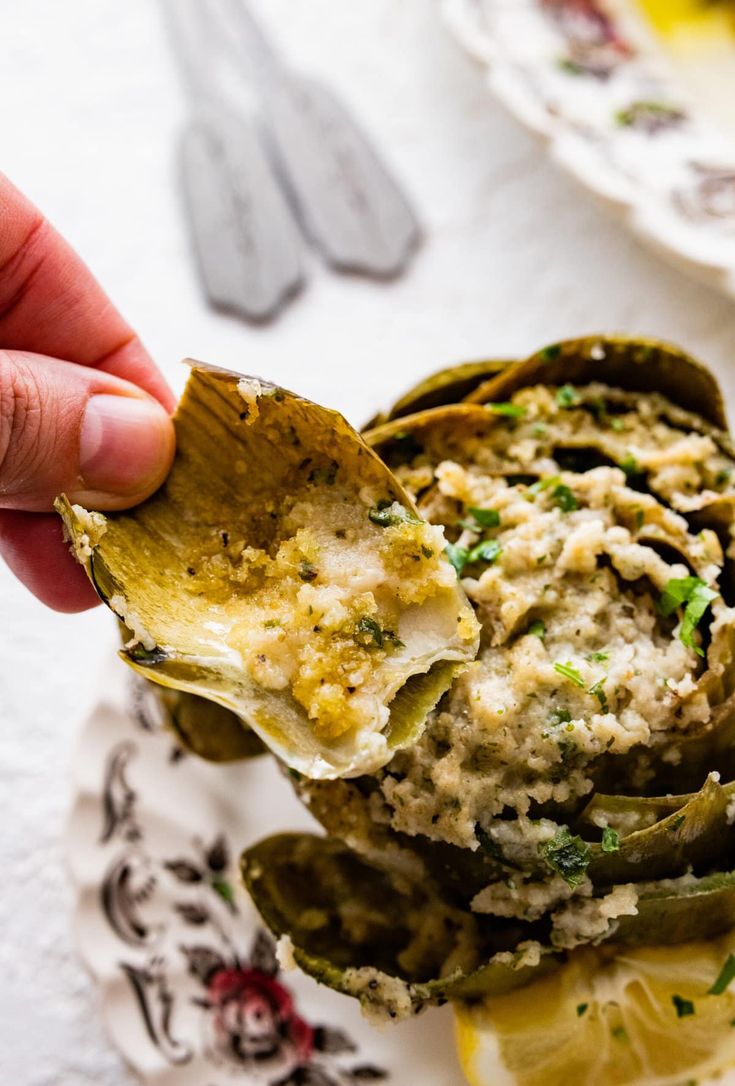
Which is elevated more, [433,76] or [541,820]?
[433,76]

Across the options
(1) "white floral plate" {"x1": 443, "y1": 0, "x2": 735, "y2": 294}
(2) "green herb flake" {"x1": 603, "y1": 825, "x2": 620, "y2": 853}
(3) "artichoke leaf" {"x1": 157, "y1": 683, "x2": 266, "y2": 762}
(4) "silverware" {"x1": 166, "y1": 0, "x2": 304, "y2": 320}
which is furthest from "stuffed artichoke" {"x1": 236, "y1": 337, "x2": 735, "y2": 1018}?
(4) "silverware" {"x1": 166, "y1": 0, "x2": 304, "y2": 320}

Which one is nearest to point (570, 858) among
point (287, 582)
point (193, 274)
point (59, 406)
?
point (287, 582)

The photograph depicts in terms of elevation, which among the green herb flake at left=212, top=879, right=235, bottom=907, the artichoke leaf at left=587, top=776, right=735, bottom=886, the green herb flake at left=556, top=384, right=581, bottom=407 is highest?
the green herb flake at left=556, top=384, right=581, bottom=407

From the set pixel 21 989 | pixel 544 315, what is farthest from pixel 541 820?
pixel 544 315

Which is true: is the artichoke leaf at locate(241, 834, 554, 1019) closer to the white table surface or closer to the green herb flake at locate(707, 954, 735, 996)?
the green herb flake at locate(707, 954, 735, 996)

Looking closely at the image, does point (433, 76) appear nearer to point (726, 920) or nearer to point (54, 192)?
point (54, 192)

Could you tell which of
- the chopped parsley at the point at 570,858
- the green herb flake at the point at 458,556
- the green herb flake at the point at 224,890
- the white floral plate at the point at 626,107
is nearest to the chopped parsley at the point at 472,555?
the green herb flake at the point at 458,556
